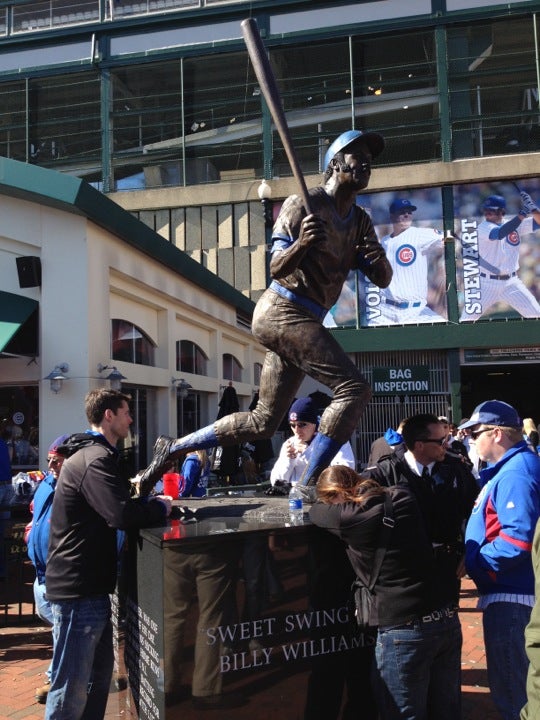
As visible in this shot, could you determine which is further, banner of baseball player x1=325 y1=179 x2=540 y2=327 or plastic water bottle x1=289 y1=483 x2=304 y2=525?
banner of baseball player x1=325 y1=179 x2=540 y2=327

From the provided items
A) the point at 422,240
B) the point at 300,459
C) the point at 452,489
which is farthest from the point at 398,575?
the point at 422,240

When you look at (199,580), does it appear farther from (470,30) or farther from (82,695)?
(470,30)

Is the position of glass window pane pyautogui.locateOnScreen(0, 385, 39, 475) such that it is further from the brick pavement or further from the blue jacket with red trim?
the blue jacket with red trim

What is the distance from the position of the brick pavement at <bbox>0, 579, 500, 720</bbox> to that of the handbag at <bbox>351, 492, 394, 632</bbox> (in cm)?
76

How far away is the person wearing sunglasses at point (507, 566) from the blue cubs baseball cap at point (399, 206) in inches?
814

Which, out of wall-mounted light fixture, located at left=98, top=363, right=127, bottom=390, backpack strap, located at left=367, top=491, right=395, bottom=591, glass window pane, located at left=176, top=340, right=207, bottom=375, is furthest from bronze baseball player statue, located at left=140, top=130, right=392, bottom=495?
glass window pane, located at left=176, top=340, right=207, bottom=375

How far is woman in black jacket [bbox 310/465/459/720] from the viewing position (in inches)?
117

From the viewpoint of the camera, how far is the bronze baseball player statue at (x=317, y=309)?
389cm

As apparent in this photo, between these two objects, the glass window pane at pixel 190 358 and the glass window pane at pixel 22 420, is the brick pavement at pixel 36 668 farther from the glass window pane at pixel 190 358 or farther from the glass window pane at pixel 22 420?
the glass window pane at pixel 190 358

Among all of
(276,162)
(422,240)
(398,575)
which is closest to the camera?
(398,575)

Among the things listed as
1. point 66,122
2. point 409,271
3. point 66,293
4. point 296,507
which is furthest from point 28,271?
point 66,122

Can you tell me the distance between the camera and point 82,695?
11.4ft

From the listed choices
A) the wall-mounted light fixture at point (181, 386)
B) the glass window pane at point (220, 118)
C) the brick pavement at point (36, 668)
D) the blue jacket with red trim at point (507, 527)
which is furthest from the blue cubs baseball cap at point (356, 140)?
the glass window pane at point (220, 118)

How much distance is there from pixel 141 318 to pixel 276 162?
13.4m
